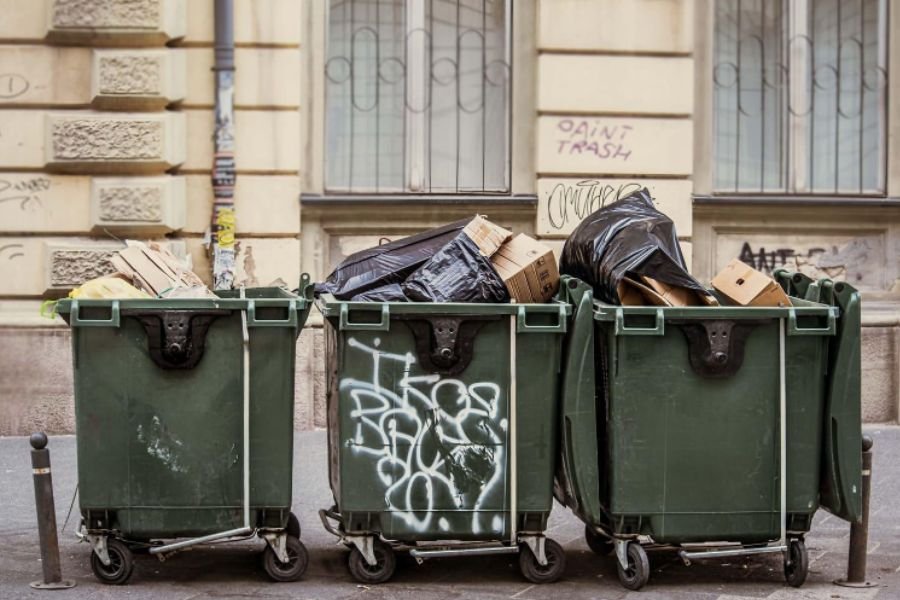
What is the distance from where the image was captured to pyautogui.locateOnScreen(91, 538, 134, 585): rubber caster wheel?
6191 mm

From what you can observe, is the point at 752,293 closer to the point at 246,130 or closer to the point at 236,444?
the point at 236,444

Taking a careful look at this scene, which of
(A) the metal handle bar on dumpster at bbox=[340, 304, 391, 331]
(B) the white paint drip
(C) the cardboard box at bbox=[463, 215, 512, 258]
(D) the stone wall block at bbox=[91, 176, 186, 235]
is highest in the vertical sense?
(D) the stone wall block at bbox=[91, 176, 186, 235]

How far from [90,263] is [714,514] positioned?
17.1ft

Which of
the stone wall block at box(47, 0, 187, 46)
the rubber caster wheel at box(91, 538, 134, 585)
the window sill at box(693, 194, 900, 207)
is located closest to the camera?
the rubber caster wheel at box(91, 538, 134, 585)

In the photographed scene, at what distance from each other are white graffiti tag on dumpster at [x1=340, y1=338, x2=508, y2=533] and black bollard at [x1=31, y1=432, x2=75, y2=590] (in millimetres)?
1224

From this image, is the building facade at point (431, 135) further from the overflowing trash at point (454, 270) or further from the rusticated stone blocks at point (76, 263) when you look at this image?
the overflowing trash at point (454, 270)

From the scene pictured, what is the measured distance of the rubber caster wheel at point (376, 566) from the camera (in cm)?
625

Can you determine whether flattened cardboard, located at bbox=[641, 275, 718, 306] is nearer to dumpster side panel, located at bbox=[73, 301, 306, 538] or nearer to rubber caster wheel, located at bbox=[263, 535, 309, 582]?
dumpster side panel, located at bbox=[73, 301, 306, 538]

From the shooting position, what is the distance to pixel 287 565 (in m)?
6.29

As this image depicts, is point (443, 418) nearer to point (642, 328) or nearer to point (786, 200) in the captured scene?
point (642, 328)

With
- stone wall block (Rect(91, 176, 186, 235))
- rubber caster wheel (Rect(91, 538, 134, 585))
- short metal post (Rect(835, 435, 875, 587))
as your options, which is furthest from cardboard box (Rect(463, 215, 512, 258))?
stone wall block (Rect(91, 176, 186, 235))

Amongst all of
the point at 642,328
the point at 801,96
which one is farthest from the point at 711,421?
the point at 801,96

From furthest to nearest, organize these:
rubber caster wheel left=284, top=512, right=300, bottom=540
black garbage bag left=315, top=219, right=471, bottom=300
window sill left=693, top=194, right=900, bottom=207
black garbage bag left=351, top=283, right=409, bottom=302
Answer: window sill left=693, top=194, right=900, bottom=207 → rubber caster wheel left=284, top=512, right=300, bottom=540 → black garbage bag left=315, top=219, right=471, bottom=300 → black garbage bag left=351, top=283, right=409, bottom=302

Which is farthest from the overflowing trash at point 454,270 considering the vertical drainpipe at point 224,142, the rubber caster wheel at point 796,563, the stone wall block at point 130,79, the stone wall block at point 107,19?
the stone wall block at point 107,19
